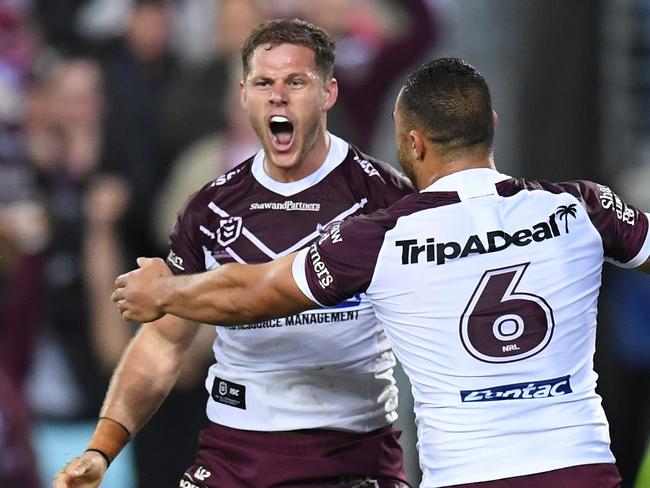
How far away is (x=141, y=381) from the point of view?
4.69 m

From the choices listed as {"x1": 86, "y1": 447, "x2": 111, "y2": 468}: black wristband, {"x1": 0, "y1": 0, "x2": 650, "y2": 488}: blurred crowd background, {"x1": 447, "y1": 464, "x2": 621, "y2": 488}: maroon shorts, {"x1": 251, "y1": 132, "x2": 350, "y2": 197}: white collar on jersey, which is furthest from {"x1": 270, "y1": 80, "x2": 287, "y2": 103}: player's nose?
{"x1": 0, "y1": 0, "x2": 650, "y2": 488}: blurred crowd background

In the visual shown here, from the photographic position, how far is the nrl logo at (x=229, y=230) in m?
4.54

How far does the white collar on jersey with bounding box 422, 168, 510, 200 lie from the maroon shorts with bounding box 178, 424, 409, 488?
0.98 metres

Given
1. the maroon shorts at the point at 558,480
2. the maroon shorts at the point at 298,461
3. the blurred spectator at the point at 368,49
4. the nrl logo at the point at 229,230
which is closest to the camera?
the maroon shorts at the point at 558,480

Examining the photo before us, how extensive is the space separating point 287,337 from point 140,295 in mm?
555

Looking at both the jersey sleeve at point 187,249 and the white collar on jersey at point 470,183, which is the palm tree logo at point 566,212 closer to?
the white collar on jersey at point 470,183

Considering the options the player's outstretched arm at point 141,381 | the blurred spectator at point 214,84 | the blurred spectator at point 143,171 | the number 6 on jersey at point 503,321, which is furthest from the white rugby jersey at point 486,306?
the blurred spectator at point 214,84

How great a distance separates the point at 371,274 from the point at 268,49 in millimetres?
1047

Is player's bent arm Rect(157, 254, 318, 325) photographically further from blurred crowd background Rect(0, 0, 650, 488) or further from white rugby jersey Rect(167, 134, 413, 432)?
blurred crowd background Rect(0, 0, 650, 488)

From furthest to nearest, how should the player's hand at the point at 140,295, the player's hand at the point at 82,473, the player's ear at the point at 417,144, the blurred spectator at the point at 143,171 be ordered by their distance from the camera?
the blurred spectator at the point at 143,171 → the player's hand at the point at 82,473 → the player's hand at the point at 140,295 → the player's ear at the point at 417,144

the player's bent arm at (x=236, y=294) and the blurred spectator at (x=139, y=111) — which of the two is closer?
the player's bent arm at (x=236, y=294)

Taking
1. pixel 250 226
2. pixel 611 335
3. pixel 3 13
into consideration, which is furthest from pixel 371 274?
pixel 3 13

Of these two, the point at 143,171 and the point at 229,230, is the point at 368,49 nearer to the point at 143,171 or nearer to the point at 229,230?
the point at 143,171

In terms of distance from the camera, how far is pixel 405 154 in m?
4.04
